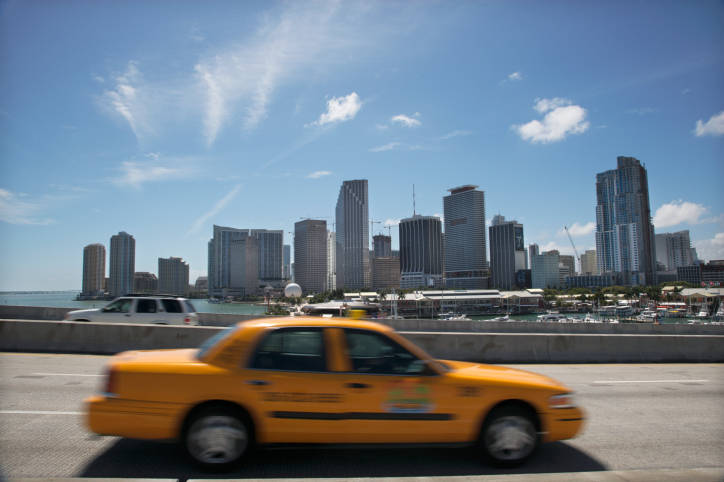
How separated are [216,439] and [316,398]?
1.03m

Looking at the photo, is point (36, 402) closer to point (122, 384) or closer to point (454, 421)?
point (122, 384)

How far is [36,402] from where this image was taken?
6.77 m

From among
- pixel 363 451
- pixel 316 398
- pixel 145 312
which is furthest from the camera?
pixel 145 312

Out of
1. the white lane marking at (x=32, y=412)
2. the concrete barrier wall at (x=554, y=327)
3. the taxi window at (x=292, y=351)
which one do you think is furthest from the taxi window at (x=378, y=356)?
the concrete barrier wall at (x=554, y=327)

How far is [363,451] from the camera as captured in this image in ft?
16.6

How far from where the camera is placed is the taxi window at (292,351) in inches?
179

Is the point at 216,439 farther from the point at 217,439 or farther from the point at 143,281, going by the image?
the point at 143,281

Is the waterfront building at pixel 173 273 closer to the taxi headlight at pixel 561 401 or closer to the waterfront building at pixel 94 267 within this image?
the waterfront building at pixel 94 267

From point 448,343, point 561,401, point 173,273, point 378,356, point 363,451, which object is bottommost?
point 363,451

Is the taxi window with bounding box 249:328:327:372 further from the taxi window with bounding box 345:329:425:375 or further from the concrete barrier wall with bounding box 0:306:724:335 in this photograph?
the concrete barrier wall with bounding box 0:306:724:335

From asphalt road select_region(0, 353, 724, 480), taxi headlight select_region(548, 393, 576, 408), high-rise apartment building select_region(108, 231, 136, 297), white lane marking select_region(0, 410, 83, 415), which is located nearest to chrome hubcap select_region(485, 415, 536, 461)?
asphalt road select_region(0, 353, 724, 480)

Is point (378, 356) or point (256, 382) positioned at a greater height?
point (378, 356)

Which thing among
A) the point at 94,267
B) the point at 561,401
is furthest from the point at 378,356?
the point at 94,267

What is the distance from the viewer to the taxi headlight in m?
4.80
